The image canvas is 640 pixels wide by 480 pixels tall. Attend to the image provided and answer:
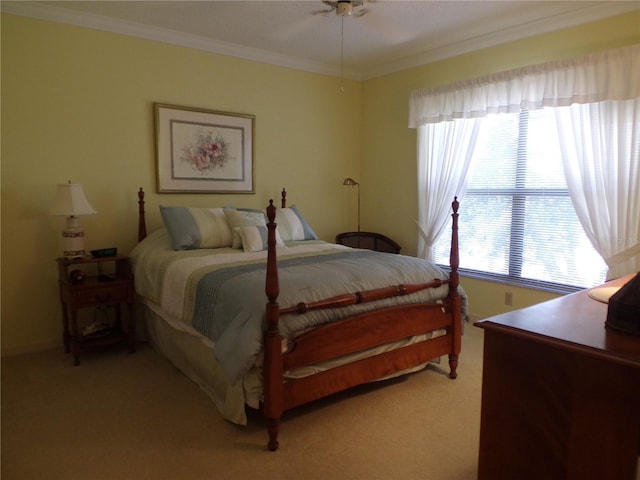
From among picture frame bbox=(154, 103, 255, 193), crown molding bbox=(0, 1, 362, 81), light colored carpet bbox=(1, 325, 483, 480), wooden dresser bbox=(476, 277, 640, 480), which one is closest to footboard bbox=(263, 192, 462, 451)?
light colored carpet bbox=(1, 325, 483, 480)

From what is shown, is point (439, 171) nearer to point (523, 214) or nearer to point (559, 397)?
point (523, 214)

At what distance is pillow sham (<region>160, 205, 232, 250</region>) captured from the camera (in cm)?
318

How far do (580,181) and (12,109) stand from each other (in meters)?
4.04

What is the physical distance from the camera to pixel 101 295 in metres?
3.02

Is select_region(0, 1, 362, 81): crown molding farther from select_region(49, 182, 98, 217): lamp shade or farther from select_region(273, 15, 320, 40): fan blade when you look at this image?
select_region(49, 182, 98, 217): lamp shade

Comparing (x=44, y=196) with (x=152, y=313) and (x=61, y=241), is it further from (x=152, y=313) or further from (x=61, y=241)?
(x=152, y=313)

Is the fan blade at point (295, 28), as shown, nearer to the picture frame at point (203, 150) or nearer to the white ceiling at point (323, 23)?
the white ceiling at point (323, 23)

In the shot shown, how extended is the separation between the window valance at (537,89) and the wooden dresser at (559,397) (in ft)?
6.79

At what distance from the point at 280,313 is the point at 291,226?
177cm

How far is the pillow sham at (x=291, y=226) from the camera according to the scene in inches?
145

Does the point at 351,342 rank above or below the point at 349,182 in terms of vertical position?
below

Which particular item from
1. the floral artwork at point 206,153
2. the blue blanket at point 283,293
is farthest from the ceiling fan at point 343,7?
the blue blanket at point 283,293

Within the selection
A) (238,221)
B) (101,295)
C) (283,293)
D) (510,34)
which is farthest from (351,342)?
(510,34)

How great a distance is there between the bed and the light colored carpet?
15cm
